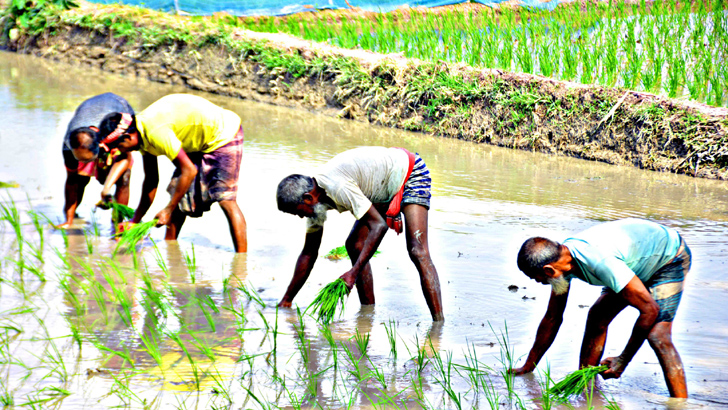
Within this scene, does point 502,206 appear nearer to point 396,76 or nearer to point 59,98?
point 396,76

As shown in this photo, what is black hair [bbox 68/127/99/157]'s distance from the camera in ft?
14.7

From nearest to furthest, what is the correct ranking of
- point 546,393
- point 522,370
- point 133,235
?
point 546,393 → point 522,370 → point 133,235

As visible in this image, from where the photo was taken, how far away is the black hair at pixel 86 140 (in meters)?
4.47

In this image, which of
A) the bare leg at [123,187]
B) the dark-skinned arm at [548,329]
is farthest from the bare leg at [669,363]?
the bare leg at [123,187]

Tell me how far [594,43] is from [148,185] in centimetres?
594

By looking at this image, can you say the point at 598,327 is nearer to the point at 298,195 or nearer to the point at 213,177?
the point at 298,195

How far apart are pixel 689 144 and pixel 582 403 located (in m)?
5.01

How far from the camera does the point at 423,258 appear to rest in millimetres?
3584

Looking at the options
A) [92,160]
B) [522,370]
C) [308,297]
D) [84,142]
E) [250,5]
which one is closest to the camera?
[522,370]

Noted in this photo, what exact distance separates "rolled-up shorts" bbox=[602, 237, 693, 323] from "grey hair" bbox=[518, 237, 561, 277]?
0.51 meters

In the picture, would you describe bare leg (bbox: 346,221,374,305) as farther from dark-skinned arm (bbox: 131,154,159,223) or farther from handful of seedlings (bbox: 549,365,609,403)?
dark-skinned arm (bbox: 131,154,159,223)

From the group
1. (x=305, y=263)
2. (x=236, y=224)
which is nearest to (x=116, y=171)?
(x=236, y=224)

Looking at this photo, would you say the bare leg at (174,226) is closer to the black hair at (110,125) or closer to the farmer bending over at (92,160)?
the farmer bending over at (92,160)

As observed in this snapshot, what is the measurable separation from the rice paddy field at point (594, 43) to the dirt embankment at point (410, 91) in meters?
0.36
